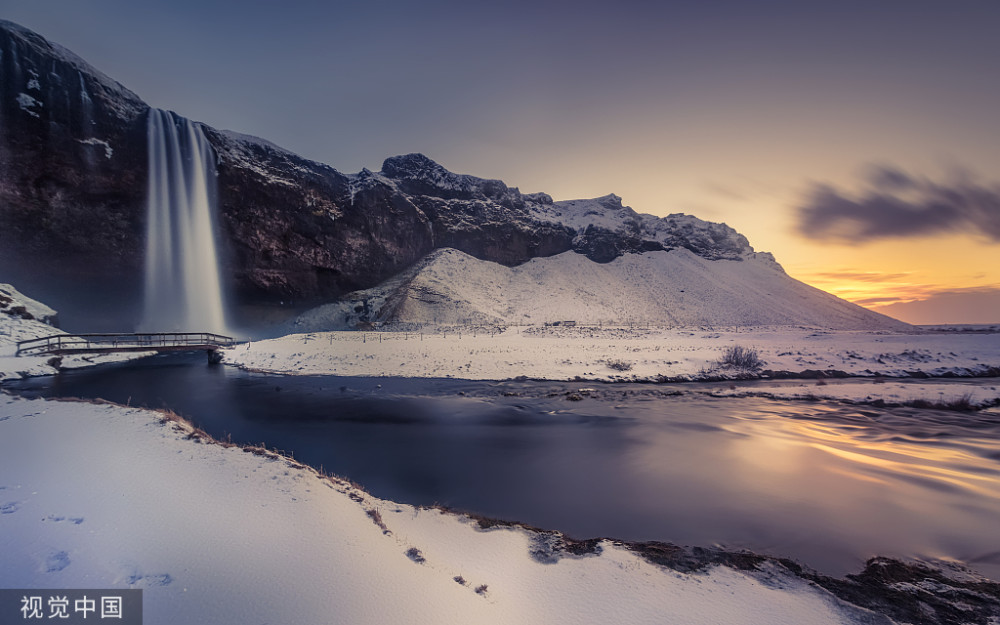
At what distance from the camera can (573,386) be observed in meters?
19.6

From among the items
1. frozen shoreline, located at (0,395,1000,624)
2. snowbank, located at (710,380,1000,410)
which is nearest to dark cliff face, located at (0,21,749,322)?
frozen shoreline, located at (0,395,1000,624)

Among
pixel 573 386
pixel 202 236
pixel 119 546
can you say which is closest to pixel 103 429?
pixel 119 546

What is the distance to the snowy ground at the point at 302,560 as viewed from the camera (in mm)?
3338

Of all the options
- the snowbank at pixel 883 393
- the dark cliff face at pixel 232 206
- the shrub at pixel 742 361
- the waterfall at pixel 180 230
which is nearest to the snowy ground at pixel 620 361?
the snowbank at pixel 883 393

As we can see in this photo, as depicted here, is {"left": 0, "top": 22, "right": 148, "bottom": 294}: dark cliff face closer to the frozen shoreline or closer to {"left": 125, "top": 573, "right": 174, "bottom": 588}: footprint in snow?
the frozen shoreline

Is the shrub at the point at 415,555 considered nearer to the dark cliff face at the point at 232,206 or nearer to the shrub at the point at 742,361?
the shrub at the point at 742,361

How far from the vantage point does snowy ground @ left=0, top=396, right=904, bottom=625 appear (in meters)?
3.34

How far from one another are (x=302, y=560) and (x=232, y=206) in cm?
5545

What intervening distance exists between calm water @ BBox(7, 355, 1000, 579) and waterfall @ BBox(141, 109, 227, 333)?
3016 centimetres

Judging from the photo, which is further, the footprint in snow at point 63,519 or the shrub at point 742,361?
the shrub at point 742,361

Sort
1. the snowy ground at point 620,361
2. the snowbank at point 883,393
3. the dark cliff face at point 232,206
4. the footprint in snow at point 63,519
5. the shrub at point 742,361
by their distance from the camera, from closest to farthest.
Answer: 1. the footprint in snow at point 63,519
2. the snowbank at point 883,393
3. the snowy ground at point 620,361
4. the shrub at point 742,361
5. the dark cliff face at point 232,206

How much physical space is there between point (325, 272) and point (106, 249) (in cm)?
2290

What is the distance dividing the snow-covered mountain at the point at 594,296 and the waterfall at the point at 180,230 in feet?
36.4

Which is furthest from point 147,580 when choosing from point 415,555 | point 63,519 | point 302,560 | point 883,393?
point 883,393
